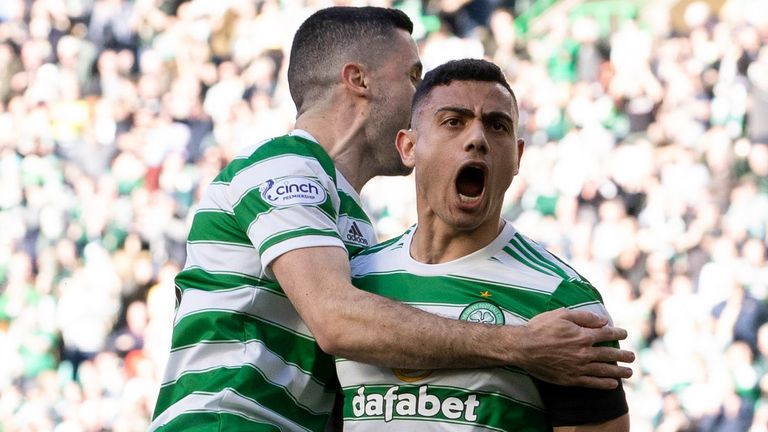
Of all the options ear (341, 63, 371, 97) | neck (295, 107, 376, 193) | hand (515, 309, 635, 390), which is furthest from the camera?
ear (341, 63, 371, 97)

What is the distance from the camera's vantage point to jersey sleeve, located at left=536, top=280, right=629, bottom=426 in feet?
7.28

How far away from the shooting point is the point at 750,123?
7652 millimetres

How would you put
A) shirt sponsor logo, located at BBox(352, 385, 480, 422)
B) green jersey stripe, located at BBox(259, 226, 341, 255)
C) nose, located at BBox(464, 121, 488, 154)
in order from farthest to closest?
1. green jersey stripe, located at BBox(259, 226, 341, 255)
2. nose, located at BBox(464, 121, 488, 154)
3. shirt sponsor logo, located at BBox(352, 385, 480, 422)

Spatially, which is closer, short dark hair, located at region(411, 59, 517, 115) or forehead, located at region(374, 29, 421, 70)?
short dark hair, located at region(411, 59, 517, 115)

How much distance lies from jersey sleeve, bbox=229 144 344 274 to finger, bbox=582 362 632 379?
60 centimetres

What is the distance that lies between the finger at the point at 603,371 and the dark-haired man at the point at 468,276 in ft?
0.13

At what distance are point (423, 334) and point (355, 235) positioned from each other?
1.86ft

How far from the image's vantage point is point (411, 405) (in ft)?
7.72

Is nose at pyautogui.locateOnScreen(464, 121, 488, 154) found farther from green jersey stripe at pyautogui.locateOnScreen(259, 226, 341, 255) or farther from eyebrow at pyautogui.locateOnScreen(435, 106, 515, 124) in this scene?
green jersey stripe at pyautogui.locateOnScreen(259, 226, 341, 255)

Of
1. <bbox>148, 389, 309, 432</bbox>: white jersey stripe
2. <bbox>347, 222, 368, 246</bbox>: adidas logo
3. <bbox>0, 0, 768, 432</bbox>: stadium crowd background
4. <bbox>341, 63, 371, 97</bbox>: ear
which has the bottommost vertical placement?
<bbox>148, 389, 309, 432</bbox>: white jersey stripe

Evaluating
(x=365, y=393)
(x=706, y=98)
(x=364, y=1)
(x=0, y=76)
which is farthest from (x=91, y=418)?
(x=365, y=393)

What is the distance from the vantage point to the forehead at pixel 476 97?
246cm

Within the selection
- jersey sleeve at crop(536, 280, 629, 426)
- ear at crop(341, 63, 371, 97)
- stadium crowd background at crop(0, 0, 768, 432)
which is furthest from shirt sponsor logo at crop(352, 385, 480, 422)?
stadium crowd background at crop(0, 0, 768, 432)

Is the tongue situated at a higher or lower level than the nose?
lower
